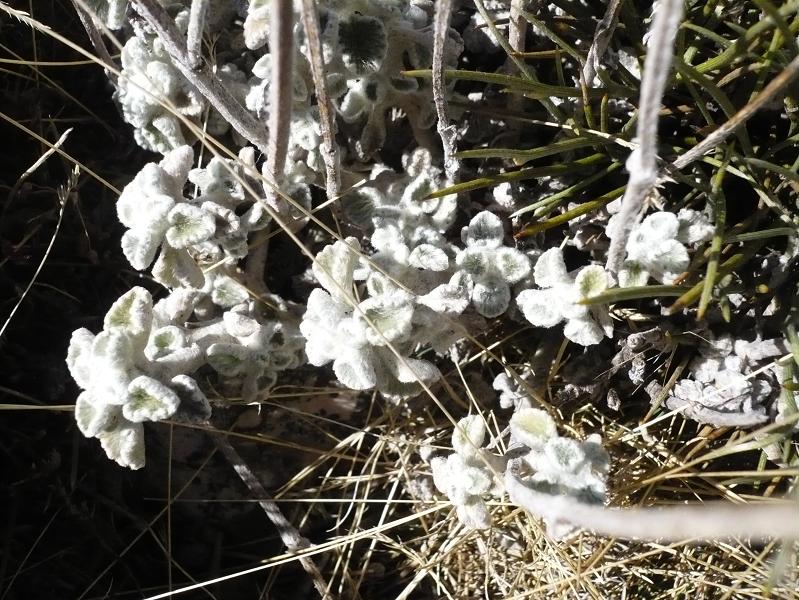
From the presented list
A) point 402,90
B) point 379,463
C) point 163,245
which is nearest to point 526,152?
point 402,90

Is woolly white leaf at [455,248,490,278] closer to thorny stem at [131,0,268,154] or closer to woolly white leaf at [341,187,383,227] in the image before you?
woolly white leaf at [341,187,383,227]

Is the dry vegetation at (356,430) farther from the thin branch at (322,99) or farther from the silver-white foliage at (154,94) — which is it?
the thin branch at (322,99)

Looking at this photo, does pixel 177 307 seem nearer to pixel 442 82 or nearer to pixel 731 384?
pixel 442 82

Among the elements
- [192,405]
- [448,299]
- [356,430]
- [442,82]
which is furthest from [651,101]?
[356,430]

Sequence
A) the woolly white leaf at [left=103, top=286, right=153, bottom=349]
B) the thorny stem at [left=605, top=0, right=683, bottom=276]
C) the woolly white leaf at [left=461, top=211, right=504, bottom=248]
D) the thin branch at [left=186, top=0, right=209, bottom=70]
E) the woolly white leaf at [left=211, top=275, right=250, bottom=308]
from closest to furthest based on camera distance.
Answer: the thorny stem at [left=605, top=0, right=683, bottom=276]
the thin branch at [left=186, top=0, right=209, bottom=70]
the woolly white leaf at [left=103, top=286, right=153, bottom=349]
the woolly white leaf at [left=461, top=211, right=504, bottom=248]
the woolly white leaf at [left=211, top=275, right=250, bottom=308]

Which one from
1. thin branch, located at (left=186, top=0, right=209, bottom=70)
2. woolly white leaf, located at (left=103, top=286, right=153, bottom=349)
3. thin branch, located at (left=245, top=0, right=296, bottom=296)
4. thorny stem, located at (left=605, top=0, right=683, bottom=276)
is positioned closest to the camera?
thorny stem, located at (left=605, top=0, right=683, bottom=276)

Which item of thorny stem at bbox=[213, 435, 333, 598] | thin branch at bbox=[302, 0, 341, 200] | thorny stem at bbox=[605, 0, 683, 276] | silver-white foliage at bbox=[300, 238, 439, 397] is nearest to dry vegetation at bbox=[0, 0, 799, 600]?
thorny stem at bbox=[213, 435, 333, 598]

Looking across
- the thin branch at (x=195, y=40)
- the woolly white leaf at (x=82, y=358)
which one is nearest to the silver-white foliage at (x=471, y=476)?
the woolly white leaf at (x=82, y=358)
